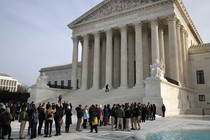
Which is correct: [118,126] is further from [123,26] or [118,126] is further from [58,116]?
[123,26]

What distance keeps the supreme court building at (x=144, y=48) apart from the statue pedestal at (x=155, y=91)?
4452mm

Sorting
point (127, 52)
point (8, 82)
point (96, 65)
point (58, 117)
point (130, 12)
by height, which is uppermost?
point (130, 12)

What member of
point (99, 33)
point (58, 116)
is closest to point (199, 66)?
point (99, 33)

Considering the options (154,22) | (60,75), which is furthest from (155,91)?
(60,75)

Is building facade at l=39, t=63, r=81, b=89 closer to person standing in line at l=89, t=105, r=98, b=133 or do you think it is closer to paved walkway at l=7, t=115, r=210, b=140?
paved walkway at l=7, t=115, r=210, b=140

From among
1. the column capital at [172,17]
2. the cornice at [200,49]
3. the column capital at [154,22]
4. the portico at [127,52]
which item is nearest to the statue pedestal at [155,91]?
the portico at [127,52]

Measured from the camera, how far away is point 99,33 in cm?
3741

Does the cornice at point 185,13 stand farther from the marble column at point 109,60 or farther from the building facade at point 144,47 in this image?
the marble column at point 109,60

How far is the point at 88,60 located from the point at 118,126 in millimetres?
28962

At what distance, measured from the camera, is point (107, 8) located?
3691 cm

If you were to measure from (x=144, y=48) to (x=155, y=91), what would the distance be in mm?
15280

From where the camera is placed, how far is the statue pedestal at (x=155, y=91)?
67.5 ft

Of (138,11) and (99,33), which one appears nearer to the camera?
(138,11)

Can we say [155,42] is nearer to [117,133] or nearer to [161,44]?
[161,44]
